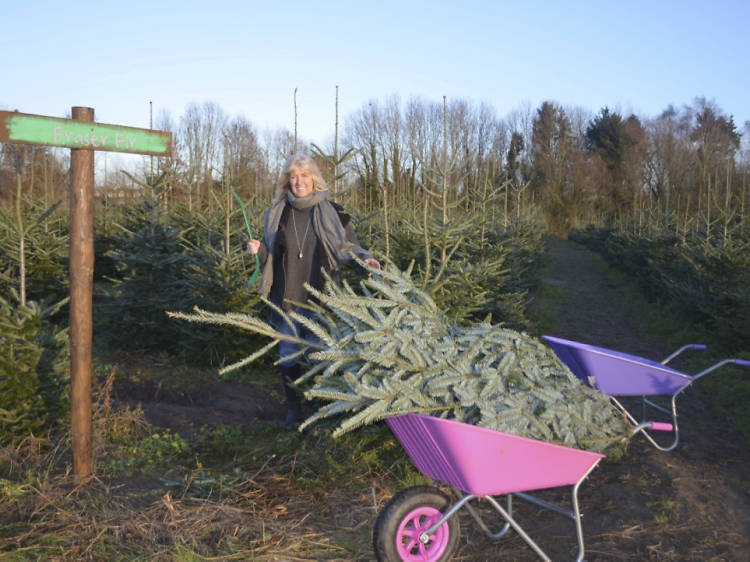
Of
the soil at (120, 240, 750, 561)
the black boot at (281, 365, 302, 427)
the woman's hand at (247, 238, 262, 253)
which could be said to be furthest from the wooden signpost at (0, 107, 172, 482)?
the black boot at (281, 365, 302, 427)

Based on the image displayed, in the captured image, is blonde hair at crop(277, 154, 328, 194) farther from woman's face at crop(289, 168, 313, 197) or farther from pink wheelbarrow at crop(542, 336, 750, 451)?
pink wheelbarrow at crop(542, 336, 750, 451)

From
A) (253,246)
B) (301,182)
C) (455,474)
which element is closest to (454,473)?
(455,474)

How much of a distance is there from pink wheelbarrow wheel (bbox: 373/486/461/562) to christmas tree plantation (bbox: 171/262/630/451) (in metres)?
0.29

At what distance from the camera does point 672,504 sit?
9.77 ft

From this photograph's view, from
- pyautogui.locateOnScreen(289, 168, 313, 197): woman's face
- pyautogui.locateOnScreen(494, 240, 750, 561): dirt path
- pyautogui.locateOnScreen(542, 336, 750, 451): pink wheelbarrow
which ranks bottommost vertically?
pyautogui.locateOnScreen(494, 240, 750, 561): dirt path

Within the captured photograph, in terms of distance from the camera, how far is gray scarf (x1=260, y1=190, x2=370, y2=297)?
3.73m

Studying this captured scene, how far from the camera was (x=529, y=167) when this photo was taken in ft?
136

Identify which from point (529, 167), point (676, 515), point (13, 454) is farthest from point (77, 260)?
point (529, 167)

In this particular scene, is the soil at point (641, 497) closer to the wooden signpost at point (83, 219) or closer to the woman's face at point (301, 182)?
the wooden signpost at point (83, 219)

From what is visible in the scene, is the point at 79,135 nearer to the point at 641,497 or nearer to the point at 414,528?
the point at 414,528

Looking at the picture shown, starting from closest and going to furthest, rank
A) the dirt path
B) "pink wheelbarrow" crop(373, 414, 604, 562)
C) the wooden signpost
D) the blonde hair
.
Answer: "pink wheelbarrow" crop(373, 414, 604, 562), the dirt path, the wooden signpost, the blonde hair

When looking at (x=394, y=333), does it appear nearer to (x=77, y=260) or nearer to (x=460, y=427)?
(x=460, y=427)

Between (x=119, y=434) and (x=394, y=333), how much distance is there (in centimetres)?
237

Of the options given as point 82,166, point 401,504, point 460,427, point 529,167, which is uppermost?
point 529,167
